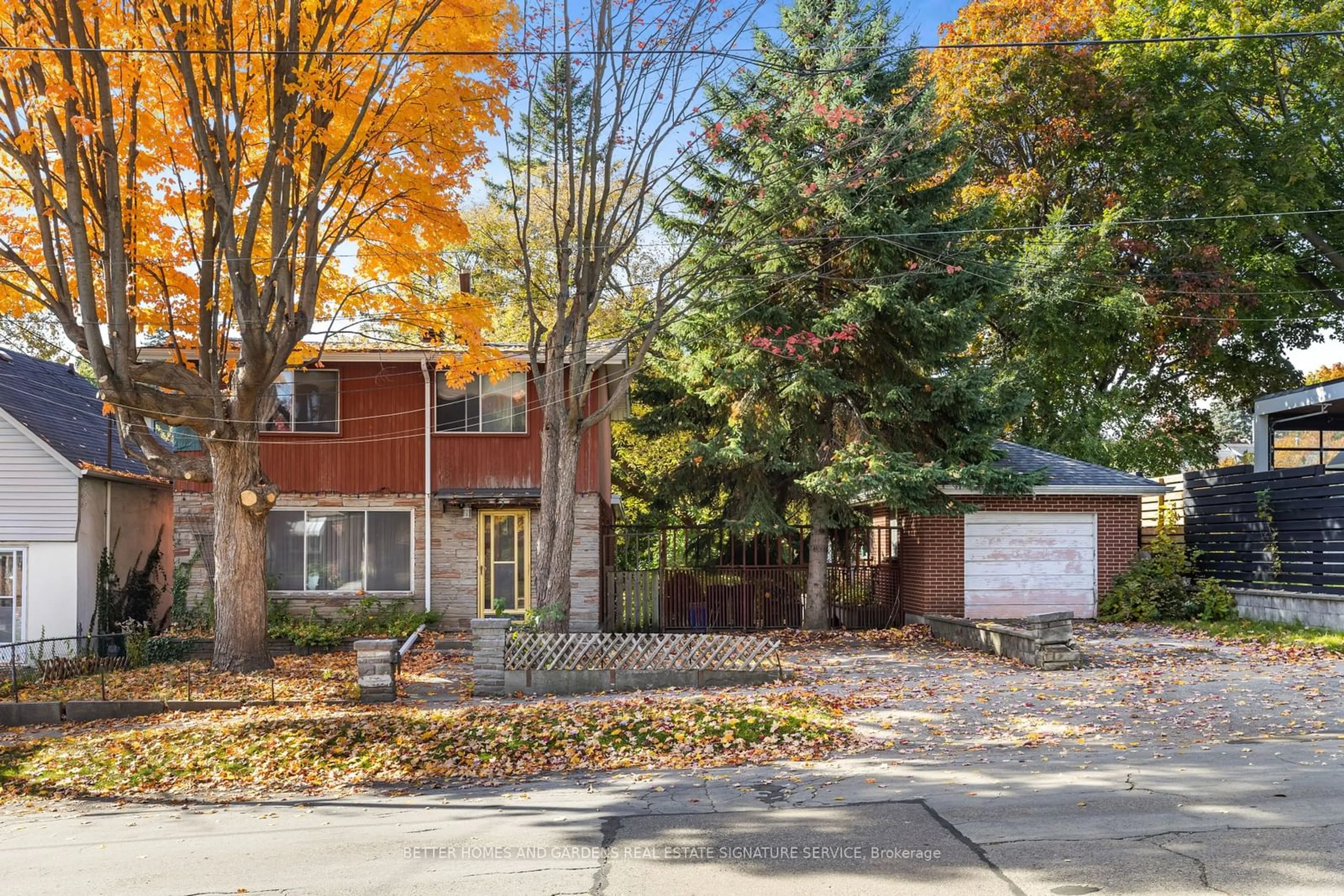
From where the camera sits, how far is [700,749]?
33.7 ft

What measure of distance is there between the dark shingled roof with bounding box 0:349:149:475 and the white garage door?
17483mm

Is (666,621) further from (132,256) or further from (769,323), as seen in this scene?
(132,256)

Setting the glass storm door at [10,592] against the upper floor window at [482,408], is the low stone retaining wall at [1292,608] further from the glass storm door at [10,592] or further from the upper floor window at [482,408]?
the glass storm door at [10,592]

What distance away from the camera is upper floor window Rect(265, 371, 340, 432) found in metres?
20.3

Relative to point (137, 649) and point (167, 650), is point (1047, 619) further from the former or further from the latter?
point (137, 649)

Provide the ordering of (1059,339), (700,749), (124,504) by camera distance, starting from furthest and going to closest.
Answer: (1059,339) < (124,504) < (700,749)

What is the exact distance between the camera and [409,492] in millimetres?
20297

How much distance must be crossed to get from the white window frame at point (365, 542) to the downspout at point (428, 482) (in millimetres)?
275

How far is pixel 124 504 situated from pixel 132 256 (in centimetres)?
811

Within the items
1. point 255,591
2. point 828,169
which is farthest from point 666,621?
point 828,169

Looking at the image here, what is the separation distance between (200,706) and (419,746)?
4.67m

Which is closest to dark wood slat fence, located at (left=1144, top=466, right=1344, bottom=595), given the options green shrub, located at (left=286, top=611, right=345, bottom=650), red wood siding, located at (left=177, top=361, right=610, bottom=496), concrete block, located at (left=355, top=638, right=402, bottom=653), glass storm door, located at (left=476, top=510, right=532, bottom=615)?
red wood siding, located at (left=177, top=361, right=610, bottom=496)

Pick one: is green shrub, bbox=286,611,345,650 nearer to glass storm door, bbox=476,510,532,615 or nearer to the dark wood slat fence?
glass storm door, bbox=476,510,532,615

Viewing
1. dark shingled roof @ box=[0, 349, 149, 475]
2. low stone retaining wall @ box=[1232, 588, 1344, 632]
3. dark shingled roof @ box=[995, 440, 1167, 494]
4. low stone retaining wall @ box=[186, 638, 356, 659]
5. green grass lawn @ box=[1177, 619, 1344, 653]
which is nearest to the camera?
green grass lawn @ box=[1177, 619, 1344, 653]
